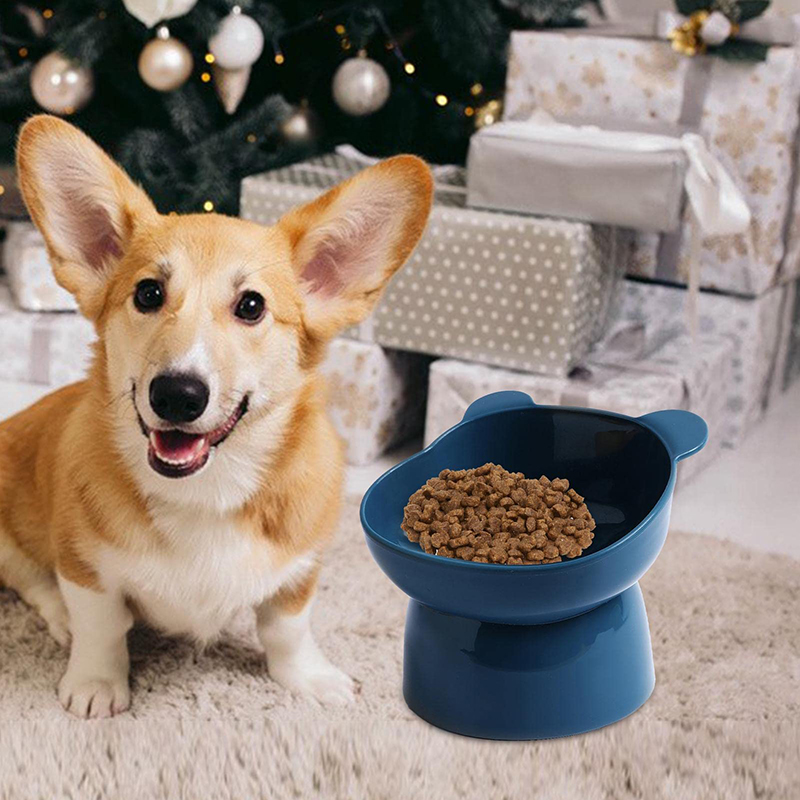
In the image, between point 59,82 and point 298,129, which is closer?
point 59,82

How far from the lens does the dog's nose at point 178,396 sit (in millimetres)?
1024

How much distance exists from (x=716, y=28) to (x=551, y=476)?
1.10 metres

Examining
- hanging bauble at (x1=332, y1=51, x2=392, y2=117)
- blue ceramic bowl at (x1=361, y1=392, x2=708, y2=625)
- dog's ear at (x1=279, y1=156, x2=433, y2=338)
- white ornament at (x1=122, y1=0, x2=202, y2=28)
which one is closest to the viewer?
blue ceramic bowl at (x1=361, y1=392, x2=708, y2=625)

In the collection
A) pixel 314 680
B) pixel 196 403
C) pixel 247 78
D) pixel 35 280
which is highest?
pixel 247 78

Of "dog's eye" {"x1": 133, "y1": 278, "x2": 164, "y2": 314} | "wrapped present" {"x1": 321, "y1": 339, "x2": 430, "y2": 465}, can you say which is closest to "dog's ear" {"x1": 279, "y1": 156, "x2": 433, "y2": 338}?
"dog's eye" {"x1": 133, "y1": 278, "x2": 164, "y2": 314}

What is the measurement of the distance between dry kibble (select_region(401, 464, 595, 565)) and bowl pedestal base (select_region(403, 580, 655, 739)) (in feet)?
0.21

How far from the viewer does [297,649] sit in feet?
4.32

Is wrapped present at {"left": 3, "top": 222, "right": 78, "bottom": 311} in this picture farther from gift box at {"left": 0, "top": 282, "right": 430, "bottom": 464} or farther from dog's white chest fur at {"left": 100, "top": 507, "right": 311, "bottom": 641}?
dog's white chest fur at {"left": 100, "top": 507, "right": 311, "bottom": 641}

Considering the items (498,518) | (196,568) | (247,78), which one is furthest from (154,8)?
(498,518)

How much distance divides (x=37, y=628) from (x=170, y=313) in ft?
1.74

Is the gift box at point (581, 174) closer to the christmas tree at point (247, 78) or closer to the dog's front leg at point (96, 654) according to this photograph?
the christmas tree at point (247, 78)

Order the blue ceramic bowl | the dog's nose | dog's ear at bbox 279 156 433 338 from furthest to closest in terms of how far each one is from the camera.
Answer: dog's ear at bbox 279 156 433 338 → the dog's nose → the blue ceramic bowl

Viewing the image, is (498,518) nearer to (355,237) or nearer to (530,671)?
(530,671)

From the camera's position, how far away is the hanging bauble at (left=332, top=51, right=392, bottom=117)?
2141 millimetres
